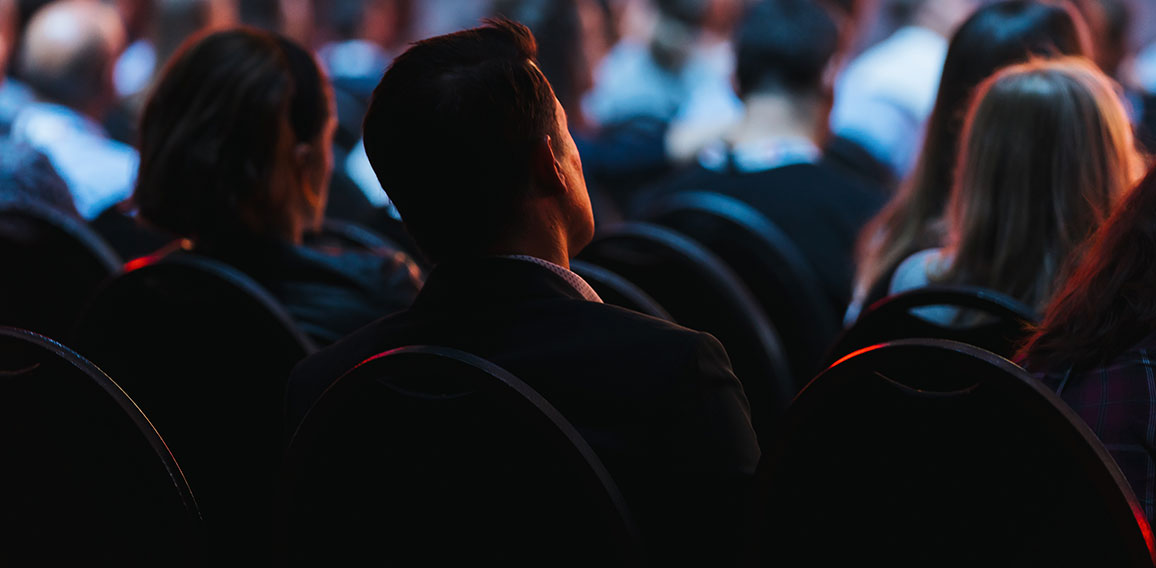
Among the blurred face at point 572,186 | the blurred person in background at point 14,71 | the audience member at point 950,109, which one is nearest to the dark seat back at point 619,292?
the blurred face at point 572,186

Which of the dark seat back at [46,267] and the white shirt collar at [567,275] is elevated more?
the white shirt collar at [567,275]

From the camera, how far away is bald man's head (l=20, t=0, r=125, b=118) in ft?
11.1

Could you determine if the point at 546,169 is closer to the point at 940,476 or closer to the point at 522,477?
the point at 522,477

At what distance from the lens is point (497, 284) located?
1.23m

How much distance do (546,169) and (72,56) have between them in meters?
2.63

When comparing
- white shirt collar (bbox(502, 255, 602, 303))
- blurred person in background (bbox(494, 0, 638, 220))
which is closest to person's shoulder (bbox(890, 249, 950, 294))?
white shirt collar (bbox(502, 255, 602, 303))

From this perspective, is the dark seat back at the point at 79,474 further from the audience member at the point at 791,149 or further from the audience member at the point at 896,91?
the audience member at the point at 896,91

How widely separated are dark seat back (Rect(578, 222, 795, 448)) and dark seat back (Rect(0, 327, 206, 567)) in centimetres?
112

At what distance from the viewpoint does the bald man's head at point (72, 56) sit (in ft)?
11.1

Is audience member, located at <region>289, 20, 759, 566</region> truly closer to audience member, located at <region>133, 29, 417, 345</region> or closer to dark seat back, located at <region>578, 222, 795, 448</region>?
audience member, located at <region>133, 29, 417, 345</region>

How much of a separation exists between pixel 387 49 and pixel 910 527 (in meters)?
4.69

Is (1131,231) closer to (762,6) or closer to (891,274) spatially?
(891,274)

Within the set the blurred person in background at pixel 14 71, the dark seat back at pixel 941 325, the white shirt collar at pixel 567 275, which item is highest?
the white shirt collar at pixel 567 275

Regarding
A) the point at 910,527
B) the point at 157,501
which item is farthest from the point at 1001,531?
the point at 157,501
